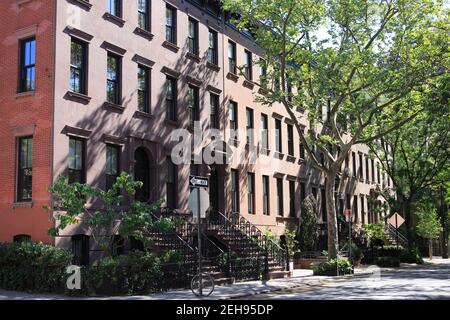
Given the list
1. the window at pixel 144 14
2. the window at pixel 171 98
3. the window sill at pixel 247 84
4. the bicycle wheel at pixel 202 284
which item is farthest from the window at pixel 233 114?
the bicycle wheel at pixel 202 284

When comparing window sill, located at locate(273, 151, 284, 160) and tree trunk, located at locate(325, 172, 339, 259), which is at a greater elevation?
window sill, located at locate(273, 151, 284, 160)

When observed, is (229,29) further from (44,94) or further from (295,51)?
(44,94)

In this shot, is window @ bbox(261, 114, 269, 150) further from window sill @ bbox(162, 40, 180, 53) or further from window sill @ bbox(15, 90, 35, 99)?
window sill @ bbox(15, 90, 35, 99)

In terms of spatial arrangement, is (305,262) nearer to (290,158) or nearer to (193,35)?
(290,158)

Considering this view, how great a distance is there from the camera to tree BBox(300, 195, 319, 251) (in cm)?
3369

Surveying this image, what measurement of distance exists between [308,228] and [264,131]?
660cm

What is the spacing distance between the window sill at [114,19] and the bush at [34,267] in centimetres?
901

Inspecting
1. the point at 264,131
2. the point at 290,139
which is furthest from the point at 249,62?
the point at 290,139

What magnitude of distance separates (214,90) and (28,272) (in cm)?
1399

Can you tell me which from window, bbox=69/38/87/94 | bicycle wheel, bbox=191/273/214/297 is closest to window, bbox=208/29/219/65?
window, bbox=69/38/87/94

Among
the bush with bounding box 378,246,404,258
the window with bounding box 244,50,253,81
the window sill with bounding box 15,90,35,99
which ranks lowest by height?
the bush with bounding box 378,246,404,258

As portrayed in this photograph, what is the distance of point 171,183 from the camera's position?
2394cm

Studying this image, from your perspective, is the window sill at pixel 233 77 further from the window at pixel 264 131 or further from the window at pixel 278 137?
the window at pixel 278 137

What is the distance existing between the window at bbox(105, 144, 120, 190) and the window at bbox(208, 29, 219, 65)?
8954 mm
